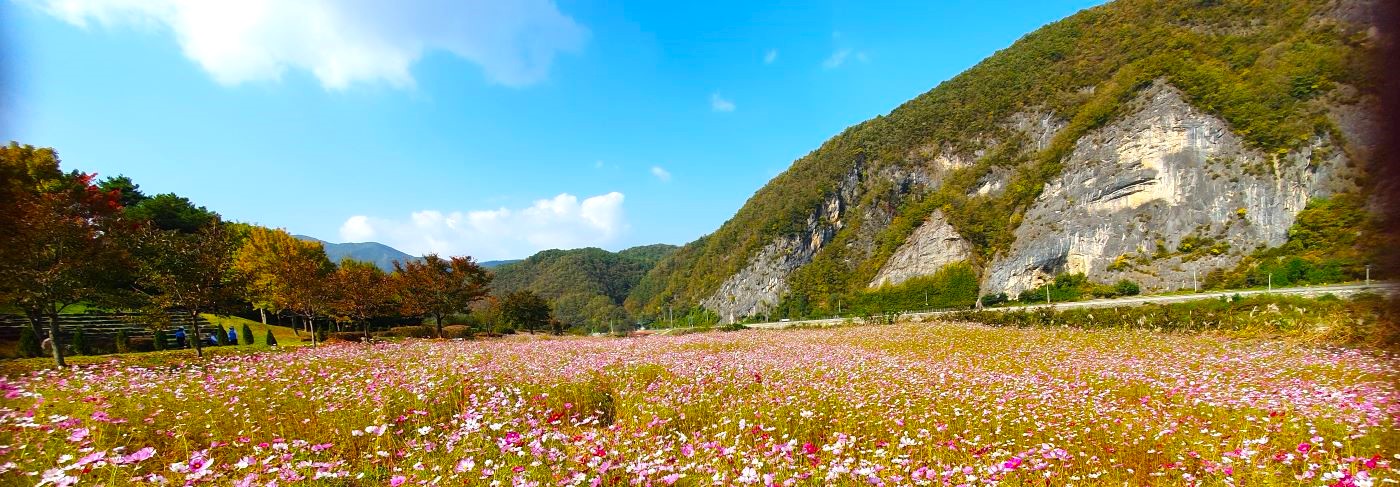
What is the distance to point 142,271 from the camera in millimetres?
17656

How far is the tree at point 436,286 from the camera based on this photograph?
32375mm

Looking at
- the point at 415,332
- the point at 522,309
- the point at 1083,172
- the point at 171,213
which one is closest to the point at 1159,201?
the point at 1083,172

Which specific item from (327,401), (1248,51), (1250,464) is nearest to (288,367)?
(327,401)

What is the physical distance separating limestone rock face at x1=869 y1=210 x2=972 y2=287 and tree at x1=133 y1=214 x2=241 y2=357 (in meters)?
80.3

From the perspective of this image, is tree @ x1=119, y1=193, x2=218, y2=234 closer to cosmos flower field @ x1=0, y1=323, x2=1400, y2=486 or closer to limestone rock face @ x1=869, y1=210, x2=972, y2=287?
cosmos flower field @ x1=0, y1=323, x2=1400, y2=486

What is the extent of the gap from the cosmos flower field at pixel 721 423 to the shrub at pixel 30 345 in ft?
47.3

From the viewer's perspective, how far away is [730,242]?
137 m

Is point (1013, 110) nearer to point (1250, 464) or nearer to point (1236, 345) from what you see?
point (1236, 345)

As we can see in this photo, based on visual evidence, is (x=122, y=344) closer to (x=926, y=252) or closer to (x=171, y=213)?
(x=171, y=213)

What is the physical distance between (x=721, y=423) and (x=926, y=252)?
84448 millimetres

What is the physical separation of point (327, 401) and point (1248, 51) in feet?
303

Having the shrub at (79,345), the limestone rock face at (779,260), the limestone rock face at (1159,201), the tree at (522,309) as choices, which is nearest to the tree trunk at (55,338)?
the shrub at (79,345)

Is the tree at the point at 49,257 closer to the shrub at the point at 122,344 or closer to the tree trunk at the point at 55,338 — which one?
the tree trunk at the point at 55,338

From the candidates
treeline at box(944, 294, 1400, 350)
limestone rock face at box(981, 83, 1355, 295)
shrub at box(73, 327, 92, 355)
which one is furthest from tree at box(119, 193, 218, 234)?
limestone rock face at box(981, 83, 1355, 295)
